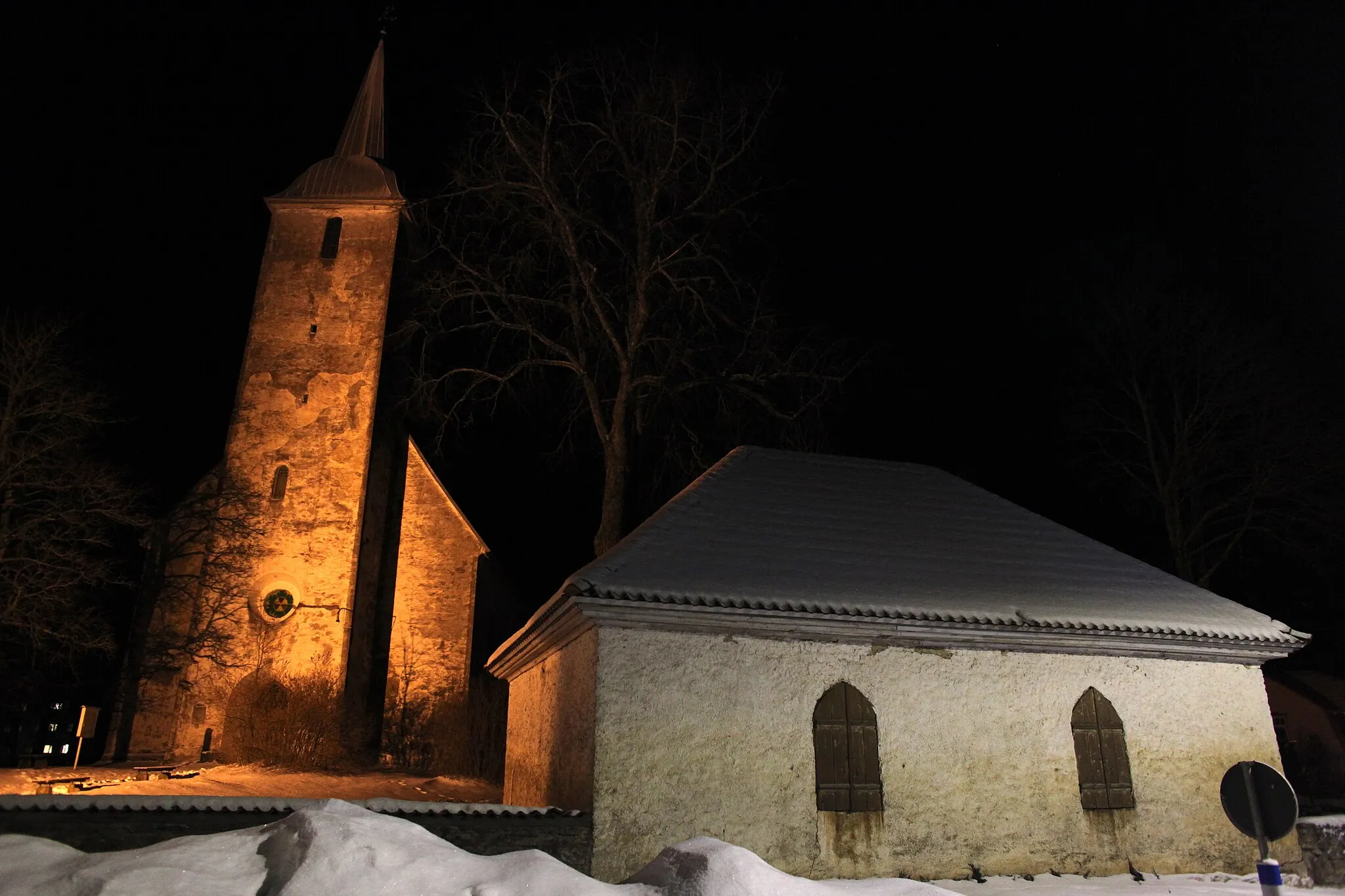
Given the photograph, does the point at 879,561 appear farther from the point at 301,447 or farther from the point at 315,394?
the point at 315,394

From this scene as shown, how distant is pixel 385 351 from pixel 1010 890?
23.2 metres

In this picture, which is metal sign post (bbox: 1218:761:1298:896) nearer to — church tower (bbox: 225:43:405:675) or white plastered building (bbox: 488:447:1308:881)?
white plastered building (bbox: 488:447:1308:881)

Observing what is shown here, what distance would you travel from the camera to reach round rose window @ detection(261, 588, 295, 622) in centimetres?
2497

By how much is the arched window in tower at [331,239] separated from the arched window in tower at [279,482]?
666cm

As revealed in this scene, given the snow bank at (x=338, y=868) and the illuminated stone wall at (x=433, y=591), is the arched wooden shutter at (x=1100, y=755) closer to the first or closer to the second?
the snow bank at (x=338, y=868)

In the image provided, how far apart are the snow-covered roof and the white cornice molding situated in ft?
0.27

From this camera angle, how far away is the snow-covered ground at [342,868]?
4.73 meters

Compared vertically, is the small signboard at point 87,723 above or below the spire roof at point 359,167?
below

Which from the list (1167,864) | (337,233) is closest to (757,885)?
(1167,864)

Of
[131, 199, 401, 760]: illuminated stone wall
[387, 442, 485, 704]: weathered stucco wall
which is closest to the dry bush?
[131, 199, 401, 760]: illuminated stone wall

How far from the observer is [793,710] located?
10.0 m

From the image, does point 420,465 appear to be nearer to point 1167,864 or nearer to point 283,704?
point 283,704

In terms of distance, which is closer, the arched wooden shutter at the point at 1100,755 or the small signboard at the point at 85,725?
the arched wooden shutter at the point at 1100,755

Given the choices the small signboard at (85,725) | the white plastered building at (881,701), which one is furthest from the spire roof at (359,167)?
the white plastered building at (881,701)
